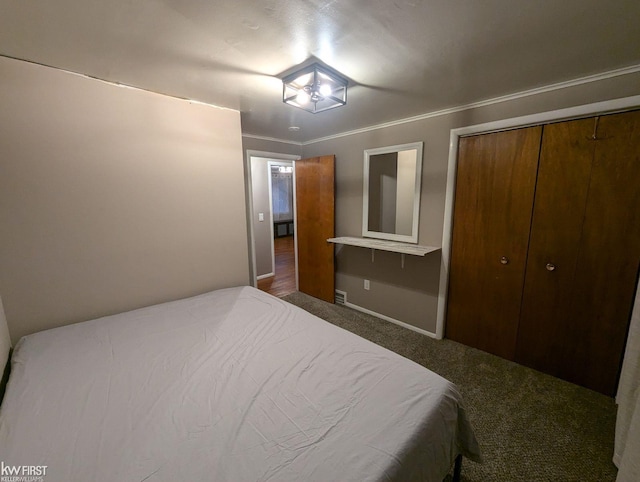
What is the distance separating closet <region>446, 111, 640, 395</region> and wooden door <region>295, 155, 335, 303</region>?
1.52 meters

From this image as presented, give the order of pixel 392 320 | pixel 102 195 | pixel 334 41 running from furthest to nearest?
1. pixel 392 320
2. pixel 102 195
3. pixel 334 41

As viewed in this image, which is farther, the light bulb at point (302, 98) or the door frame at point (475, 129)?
the light bulb at point (302, 98)

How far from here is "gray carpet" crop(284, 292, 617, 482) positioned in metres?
1.33

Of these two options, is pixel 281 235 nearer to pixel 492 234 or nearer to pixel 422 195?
pixel 422 195

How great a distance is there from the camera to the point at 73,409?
0.97m

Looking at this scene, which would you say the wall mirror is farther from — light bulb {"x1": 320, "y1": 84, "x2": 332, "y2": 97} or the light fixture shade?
light bulb {"x1": 320, "y1": 84, "x2": 332, "y2": 97}

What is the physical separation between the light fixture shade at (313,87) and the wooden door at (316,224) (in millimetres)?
1400

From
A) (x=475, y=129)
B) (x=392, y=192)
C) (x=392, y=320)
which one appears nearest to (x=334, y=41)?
(x=475, y=129)

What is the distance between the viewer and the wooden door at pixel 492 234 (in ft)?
6.55

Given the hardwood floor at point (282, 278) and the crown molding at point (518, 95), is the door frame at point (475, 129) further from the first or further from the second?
the hardwood floor at point (282, 278)

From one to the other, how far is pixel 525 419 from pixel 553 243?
1263 millimetres

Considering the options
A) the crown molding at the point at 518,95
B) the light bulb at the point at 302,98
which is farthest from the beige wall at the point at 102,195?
the crown molding at the point at 518,95

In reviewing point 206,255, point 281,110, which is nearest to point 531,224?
point 281,110

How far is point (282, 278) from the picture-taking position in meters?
4.61
